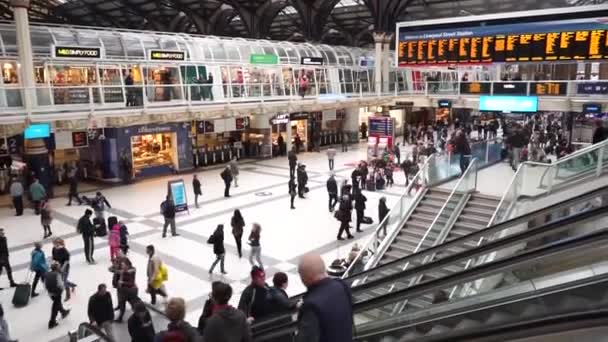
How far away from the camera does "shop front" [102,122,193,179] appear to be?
25.3 m

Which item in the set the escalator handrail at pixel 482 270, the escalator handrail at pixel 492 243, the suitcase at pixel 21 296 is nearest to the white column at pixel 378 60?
the suitcase at pixel 21 296

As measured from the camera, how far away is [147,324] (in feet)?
23.0

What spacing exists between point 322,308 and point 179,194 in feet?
52.0

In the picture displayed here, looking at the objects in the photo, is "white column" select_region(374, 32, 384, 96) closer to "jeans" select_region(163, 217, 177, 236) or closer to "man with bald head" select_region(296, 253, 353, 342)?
"jeans" select_region(163, 217, 177, 236)

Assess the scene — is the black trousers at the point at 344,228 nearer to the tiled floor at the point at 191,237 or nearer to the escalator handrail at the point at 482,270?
the tiled floor at the point at 191,237

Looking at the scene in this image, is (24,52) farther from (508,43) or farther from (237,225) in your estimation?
(508,43)

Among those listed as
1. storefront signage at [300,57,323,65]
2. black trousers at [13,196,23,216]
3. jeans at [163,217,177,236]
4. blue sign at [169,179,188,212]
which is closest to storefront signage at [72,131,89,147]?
black trousers at [13,196,23,216]

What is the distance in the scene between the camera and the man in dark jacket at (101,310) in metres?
8.70

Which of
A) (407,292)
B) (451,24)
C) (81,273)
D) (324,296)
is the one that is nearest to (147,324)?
(407,292)

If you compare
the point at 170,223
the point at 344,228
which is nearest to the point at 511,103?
the point at 344,228

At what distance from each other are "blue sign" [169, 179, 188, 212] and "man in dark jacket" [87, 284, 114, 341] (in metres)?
9.40

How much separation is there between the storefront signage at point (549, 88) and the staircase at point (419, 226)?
13392mm

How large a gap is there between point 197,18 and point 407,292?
4810cm

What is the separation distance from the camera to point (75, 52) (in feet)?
66.6
